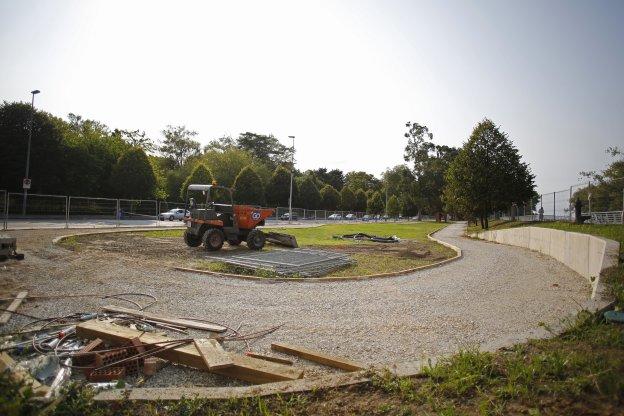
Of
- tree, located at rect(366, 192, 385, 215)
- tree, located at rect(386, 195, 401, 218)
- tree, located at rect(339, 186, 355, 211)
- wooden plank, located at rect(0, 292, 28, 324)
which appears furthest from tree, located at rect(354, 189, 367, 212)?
wooden plank, located at rect(0, 292, 28, 324)

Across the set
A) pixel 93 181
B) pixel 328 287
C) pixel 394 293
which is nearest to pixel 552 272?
pixel 394 293

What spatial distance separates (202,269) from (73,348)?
19.3 feet

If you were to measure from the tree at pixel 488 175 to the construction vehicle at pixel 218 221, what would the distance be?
19.9 metres

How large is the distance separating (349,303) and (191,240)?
1004 centimetres

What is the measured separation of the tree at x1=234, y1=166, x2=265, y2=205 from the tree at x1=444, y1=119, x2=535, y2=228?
29.2 m

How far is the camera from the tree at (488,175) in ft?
94.2

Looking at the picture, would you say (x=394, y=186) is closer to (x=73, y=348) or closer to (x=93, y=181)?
(x=93, y=181)

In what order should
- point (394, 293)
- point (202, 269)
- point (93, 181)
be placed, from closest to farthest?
1. point (394, 293)
2. point (202, 269)
3. point (93, 181)

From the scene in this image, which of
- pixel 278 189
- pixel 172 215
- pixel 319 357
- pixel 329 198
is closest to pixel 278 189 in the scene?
pixel 278 189

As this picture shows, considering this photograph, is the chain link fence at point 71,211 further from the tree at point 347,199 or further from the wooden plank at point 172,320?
the tree at point 347,199

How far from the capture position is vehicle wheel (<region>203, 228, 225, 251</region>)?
1452 centimetres

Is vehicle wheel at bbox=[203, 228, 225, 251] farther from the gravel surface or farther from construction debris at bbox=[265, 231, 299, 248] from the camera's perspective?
the gravel surface

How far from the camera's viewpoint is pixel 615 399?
273cm

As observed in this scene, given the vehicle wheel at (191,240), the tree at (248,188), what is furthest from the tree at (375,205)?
the vehicle wheel at (191,240)
